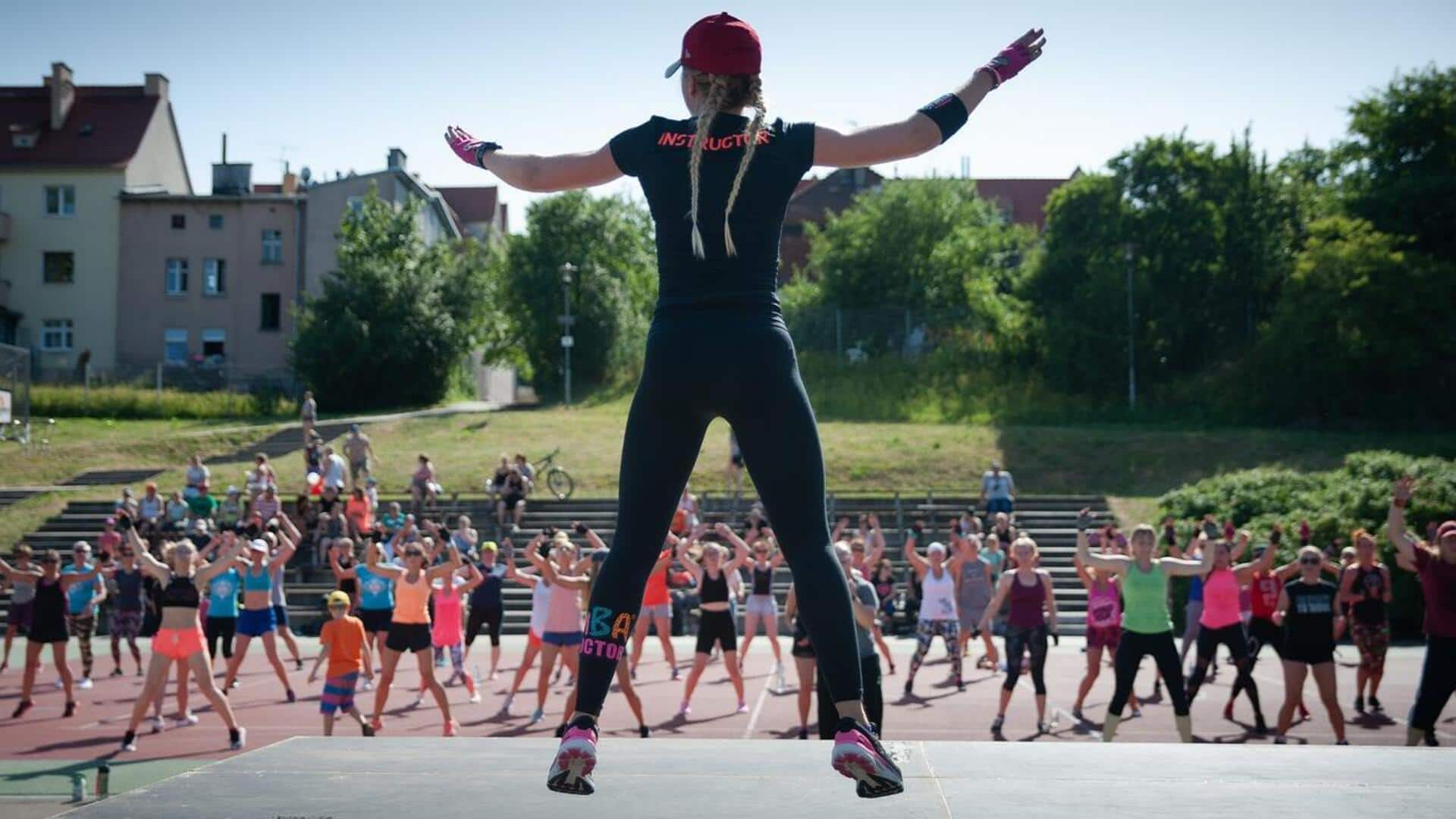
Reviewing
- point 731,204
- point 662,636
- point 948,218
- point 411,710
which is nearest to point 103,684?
point 411,710

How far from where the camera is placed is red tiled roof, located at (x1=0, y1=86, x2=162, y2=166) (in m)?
57.1

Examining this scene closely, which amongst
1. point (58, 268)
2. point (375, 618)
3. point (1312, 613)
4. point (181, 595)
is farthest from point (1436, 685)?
point (58, 268)

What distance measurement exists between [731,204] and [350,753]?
3474mm

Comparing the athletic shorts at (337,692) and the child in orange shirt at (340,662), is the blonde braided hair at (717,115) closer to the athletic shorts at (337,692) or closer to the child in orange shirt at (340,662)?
the child in orange shirt at (340,662)

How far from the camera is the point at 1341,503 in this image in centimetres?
2475

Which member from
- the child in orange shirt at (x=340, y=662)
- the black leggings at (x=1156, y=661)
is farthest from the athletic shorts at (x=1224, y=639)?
the child in orange shirt at (x=340, y=662)

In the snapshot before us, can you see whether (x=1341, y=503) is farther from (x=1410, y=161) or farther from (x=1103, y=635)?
(x=1410, y=161)

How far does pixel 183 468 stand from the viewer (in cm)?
3772

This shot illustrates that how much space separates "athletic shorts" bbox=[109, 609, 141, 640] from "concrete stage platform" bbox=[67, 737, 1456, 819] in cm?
1534

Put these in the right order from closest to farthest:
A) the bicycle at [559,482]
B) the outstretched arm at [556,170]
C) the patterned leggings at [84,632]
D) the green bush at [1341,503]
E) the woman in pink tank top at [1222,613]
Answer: the outstretched arm at [556,170]
the woman in pink tank top at [1222,613]
the patterned leggings at [84,632]
the green bush at [1341,503]
the bicycle at [559,482]

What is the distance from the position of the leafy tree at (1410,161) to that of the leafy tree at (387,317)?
3538 cm

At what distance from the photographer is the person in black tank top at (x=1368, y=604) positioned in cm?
1459

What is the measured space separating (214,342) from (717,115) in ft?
193

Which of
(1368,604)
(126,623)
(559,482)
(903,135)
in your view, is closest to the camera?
(903,135)
